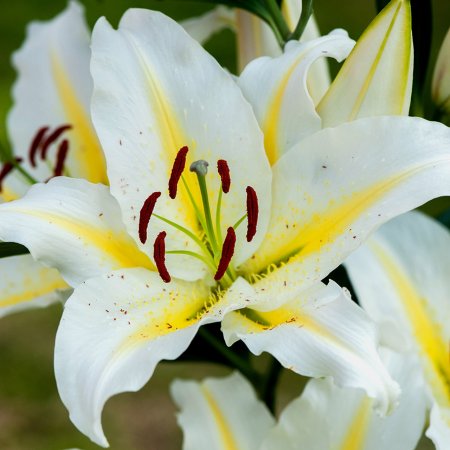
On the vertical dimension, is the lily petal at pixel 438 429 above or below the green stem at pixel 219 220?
below

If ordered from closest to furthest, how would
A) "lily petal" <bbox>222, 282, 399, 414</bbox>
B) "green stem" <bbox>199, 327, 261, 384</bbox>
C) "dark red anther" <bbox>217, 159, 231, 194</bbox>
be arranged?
"lily petal" <bbox>222, 282, 399, 414</bbox> < "dark red anther" <bbox>217, 159, 231, 194</bbox> < "green stem" <bbox>199, 327, 261, 384</bbox>

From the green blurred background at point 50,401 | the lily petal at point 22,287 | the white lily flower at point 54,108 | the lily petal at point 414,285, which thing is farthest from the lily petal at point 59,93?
the green blurred background at point 50,401

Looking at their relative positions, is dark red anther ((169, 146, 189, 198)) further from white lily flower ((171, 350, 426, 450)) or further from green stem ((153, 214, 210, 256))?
white lily flower ((171, 350, 426, 450))

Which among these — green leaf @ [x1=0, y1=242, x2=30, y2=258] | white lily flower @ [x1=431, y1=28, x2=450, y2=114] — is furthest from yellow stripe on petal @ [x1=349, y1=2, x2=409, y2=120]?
green leaf @ [x1=0, y1=242, x2=30, y2=258]

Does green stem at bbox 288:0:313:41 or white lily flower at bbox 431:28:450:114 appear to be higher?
green stem at bbox 288:0:313:41

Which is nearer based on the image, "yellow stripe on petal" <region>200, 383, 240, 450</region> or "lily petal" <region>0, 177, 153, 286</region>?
"lily petal" <region>0, 177, 153, 286</region>

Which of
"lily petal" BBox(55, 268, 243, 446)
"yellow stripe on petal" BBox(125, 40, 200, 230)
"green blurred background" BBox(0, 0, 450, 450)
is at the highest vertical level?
"yellow stripe on petal" BBox(125, 40, 200, 230)

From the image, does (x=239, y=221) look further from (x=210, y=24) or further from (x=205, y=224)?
(x=210, y=24)

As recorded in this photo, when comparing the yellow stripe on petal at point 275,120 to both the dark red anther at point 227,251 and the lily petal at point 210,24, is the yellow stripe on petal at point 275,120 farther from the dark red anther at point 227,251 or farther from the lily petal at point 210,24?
the lily petal at point 210,24
